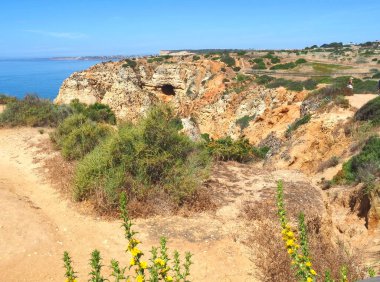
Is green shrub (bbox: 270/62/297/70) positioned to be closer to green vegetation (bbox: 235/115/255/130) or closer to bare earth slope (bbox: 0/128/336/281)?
green vegetation (bbox: 235/115/255/130)

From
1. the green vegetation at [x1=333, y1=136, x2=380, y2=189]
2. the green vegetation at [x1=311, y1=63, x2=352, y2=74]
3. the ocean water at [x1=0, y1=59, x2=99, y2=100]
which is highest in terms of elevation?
the green vegetation at [x1=311, y1=63, x2=352, y2=74]

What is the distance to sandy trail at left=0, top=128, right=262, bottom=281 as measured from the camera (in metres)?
6.66

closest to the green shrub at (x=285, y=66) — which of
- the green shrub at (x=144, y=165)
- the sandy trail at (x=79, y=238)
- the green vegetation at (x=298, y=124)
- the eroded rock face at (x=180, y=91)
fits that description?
the eroded rock face at (x=180, y=91)

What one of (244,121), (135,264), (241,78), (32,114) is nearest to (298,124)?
(244,121)

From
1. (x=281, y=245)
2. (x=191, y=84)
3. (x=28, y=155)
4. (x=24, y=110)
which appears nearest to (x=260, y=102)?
(x=191, y=84)

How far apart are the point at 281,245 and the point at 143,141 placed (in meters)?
4.42

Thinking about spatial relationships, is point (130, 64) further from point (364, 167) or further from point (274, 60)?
point (364, 167)

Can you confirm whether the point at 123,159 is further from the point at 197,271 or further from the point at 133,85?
the point at 133,85

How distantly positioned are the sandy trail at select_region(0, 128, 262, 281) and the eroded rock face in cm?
1779

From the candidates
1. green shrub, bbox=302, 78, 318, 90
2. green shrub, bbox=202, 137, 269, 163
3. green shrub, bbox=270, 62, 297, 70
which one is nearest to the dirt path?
green shrub, bbox=202, 137, 269, 163

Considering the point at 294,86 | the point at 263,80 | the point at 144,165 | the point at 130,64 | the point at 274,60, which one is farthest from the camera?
the point at 274,60

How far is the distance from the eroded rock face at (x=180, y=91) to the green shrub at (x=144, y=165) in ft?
52.1

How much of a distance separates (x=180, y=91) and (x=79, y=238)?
29336 mm

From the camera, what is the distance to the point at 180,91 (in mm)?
36219
